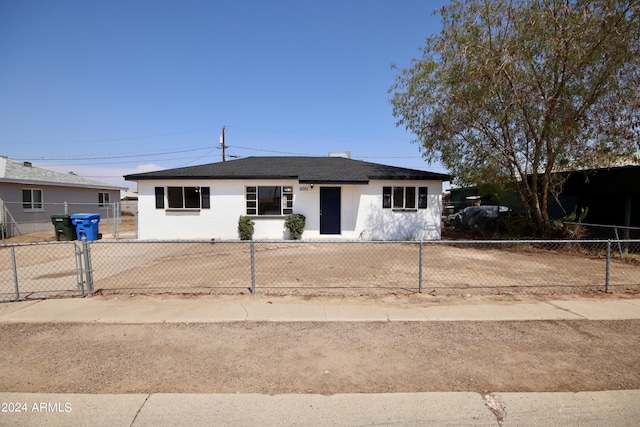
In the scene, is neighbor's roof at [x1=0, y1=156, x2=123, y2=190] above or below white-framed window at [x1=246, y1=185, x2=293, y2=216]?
above

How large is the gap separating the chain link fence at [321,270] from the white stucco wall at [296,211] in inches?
74.9

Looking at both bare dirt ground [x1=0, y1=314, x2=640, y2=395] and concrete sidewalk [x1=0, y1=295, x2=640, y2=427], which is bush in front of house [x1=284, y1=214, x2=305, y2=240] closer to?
bare dirt ground [x1=0, y1=314, x2=640, y2=395]

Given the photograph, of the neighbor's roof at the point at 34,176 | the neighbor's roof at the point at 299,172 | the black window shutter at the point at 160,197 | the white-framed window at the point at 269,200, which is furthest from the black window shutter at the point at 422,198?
the neighbor's roof at the point at 34,176

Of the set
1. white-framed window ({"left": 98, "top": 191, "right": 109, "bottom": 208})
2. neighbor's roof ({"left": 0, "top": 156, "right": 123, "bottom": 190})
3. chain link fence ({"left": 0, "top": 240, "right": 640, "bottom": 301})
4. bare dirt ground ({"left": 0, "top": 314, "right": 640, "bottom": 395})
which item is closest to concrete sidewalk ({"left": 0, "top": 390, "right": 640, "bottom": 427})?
bare dirt ground ({"left": 0, "top": 314, "right": 640, "bottom": 395})

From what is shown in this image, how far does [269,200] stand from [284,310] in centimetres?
987

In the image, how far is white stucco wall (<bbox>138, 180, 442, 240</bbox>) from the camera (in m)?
14.3

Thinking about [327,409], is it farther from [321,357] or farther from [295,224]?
[295,224]

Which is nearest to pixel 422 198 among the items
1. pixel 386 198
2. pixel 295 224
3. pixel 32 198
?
pixel 386 198

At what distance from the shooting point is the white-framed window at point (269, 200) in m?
14.4

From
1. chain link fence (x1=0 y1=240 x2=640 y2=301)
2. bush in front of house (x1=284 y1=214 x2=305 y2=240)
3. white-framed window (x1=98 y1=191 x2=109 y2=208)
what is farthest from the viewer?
white-framed window (x1=98 y1=191 x2=109 y2=208)

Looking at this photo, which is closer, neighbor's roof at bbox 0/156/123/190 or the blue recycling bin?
the blue recycling bin

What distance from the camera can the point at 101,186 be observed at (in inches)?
927

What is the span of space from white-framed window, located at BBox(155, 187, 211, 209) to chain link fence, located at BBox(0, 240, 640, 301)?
2.52 meters

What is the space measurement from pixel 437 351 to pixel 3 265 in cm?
1193
